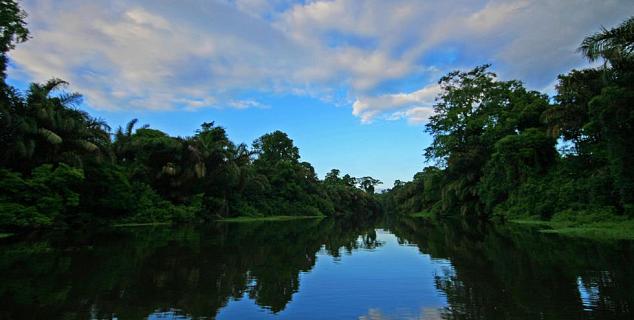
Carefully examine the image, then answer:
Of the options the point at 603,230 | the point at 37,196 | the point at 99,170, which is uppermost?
the point at 99,170

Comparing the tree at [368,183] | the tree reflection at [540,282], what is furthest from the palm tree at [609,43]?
the tree at [368,183]

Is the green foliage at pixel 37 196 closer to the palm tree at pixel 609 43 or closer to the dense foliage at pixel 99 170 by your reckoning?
the dense foliage at pixel 99 170

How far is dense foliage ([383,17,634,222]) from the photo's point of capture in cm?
2177

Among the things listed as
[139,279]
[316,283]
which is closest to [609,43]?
[316,283]

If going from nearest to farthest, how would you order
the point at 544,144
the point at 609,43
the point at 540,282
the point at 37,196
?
the point at 540,282 < the point at 609,43 < the point at 37,196 < the point at 544,144

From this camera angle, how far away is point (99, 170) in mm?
30031

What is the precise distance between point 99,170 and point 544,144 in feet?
109

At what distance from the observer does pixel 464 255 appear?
49.6ft

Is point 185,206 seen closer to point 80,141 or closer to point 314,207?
point 80,141

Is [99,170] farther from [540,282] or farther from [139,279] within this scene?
[540,282]

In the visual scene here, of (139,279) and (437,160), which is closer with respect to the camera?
(139,279)

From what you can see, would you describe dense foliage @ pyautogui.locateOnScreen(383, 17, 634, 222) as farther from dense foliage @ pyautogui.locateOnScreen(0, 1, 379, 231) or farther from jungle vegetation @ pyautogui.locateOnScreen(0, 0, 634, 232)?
dense foliage @ pyautogui.locateOnScreen(0, 1, 379, 231)

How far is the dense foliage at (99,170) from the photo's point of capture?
2327 cm

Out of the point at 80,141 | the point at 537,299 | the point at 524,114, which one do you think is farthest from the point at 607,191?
the point at 80,141
